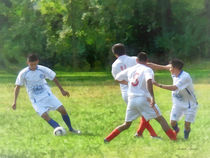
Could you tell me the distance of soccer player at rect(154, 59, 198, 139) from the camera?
855 cm

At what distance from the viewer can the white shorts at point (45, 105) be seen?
31.7 feet

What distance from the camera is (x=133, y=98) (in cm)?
812

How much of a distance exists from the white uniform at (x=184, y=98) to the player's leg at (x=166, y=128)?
474mm

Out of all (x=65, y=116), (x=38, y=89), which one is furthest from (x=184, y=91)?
(x=38, y=89)

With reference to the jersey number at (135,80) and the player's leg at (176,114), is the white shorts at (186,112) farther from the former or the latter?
the jersey number at (135,80)

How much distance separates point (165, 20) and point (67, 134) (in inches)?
1199

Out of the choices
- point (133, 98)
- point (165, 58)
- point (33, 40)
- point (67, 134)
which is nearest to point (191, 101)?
point (133, 98)

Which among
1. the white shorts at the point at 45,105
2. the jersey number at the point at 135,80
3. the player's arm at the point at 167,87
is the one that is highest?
the jersey number at the point at 135,80

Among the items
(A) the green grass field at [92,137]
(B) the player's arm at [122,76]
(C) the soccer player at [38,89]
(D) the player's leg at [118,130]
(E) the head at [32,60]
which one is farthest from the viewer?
(C) the soccer player at [38,89]

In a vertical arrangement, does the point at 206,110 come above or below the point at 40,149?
below

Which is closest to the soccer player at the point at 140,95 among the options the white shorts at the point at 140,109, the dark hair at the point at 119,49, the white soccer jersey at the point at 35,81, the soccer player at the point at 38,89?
the white shorts at the point at 140,109

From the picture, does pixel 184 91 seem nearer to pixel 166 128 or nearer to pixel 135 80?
pixel 166 128

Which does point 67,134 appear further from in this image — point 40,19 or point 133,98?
point 40,19

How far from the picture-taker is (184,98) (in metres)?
8.82
